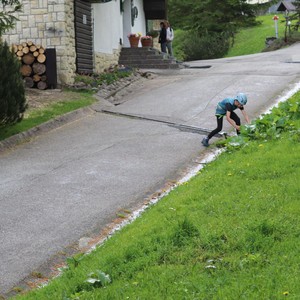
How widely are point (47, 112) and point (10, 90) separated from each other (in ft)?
7.53

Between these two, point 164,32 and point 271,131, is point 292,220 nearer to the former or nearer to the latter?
point 271,131

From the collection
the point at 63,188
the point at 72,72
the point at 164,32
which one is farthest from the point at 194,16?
the point at 63,188

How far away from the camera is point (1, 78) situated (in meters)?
12.1

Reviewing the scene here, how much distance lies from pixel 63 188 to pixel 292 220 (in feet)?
13.8

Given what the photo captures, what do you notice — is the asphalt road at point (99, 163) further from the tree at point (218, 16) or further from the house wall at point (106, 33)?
the tree at point (218, 16)

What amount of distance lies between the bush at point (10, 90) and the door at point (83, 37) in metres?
6.78

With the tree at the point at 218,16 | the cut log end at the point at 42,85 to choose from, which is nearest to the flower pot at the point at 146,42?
the cut log end at the point at 42,85

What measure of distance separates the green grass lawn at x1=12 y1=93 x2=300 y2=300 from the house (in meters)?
11.9

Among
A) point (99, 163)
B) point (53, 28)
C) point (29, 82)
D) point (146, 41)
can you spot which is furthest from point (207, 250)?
point (146, 41)

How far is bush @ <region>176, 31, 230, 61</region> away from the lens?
37.8 metres

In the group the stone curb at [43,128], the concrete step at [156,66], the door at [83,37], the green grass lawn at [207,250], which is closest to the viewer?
the green grass lawn at [207,250]

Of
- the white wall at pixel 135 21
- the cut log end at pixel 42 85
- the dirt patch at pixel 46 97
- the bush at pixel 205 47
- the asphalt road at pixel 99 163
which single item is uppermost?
the white wall at pixel 135 21

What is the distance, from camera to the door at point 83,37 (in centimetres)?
1939

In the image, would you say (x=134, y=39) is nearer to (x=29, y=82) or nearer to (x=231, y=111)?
(x=29, y=82)
